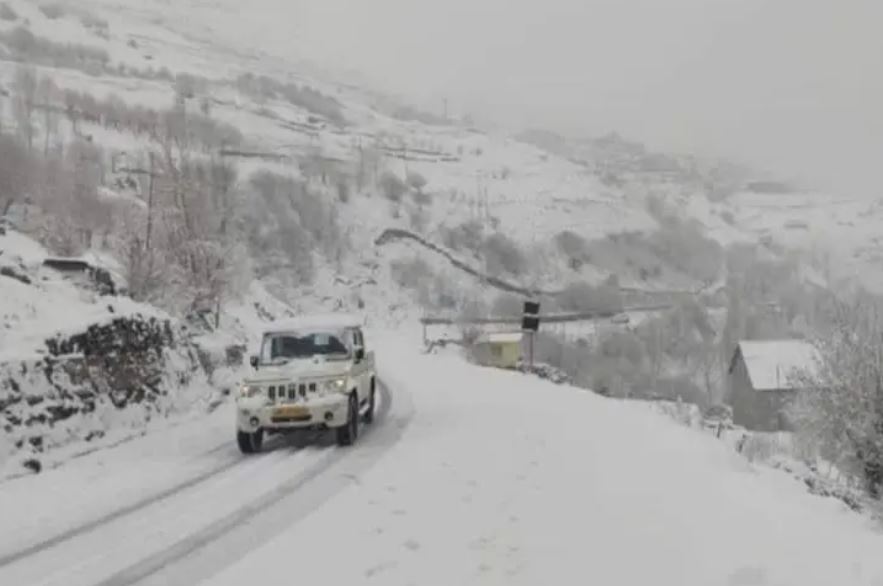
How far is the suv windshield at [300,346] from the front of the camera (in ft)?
57.1

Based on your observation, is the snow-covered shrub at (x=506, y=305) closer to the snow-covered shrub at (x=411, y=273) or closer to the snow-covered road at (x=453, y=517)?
the snow-covered shrub at (x=411, y=273)

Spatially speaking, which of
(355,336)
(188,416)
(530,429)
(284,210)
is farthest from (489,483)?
(284,210)

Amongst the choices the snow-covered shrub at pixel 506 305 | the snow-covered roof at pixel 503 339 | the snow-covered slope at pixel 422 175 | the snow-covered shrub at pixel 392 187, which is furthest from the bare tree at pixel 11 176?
the snow-covered shrub at pixel 392 187

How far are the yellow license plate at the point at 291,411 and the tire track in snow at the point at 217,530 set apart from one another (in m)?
0.94

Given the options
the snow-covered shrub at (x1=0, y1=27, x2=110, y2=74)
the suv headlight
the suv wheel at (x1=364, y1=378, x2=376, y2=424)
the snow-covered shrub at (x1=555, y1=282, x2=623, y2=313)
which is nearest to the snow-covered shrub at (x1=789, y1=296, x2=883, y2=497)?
the suv wheel at (x1=364, y1=378, x2=376, y2=424)

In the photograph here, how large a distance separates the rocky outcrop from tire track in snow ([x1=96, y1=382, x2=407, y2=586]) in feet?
14.7

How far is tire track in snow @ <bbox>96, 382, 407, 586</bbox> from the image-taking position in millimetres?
8570

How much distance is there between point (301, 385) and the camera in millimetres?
16203

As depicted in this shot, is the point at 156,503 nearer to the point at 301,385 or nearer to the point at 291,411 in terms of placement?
the point at 291,411

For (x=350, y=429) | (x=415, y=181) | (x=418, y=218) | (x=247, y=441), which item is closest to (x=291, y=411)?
(x=247, y=441)

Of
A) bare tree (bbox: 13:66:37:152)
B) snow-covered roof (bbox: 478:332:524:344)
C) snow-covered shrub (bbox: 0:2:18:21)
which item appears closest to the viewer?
snow-covered roof (bbox: 478:332:524:344)

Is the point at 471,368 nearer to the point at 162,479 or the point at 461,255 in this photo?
the point at 162,479

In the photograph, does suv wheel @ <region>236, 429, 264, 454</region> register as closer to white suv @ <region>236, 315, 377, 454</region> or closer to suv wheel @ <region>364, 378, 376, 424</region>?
white suv @ <region>236, 315, 377, 454</region>

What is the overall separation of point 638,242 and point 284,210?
6297 cm
